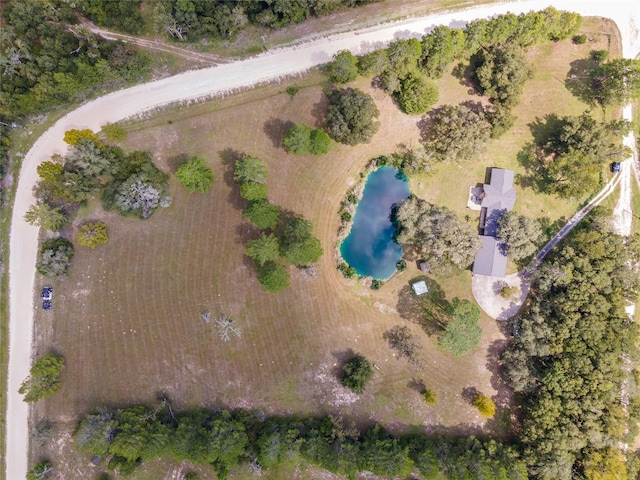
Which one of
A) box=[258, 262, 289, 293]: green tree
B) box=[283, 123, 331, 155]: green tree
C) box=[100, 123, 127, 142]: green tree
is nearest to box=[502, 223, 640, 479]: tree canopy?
box=[258, 262, 289, 293]: green tree

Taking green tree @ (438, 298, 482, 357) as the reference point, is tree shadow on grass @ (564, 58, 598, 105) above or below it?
above

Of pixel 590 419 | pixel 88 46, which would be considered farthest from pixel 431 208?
pixel 88 46

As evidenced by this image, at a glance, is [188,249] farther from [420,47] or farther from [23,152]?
[420,47]

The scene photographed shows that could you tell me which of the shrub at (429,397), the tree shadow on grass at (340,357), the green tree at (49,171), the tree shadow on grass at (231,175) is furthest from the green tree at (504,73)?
the green tree at (49,171)

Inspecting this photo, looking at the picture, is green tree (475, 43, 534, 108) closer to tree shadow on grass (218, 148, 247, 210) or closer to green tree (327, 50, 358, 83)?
green tree (327, 50, 358, 83)

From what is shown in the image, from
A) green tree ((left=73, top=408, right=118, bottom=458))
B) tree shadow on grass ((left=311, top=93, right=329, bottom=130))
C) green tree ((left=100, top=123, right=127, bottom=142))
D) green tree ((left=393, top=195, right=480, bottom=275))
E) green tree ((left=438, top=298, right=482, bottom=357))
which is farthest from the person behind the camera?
tree shadow on grass ((left=311, top=93, right=329, bottom=130))
